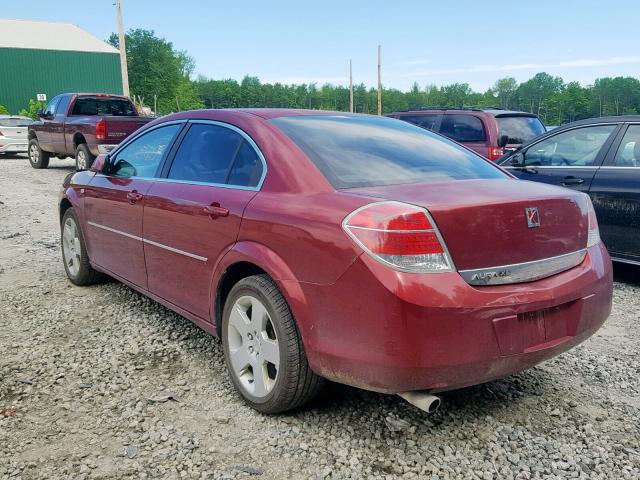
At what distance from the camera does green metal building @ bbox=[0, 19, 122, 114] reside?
50.2m

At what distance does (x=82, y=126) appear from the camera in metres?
13.7

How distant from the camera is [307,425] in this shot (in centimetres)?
292

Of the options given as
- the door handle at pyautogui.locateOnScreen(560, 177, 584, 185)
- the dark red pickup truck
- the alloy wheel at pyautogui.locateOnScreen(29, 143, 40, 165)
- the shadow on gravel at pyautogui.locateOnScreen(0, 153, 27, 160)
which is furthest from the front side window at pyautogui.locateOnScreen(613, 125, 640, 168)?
the shadow on gravel at pyautogui.locateOnScreen(0, 153, 27, 160)

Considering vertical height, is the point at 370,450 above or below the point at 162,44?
below

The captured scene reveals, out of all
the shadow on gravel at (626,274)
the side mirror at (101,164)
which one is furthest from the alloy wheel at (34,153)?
the shadow on gravel at (626,274)

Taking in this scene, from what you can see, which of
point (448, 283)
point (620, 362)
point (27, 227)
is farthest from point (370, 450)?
point (27, 227)

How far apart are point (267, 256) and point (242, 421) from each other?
0.84 m

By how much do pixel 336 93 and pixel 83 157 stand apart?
4952 inches

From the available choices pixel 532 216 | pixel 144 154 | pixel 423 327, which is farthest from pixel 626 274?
pixel 144 154

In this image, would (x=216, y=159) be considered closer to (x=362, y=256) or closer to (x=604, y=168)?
(x=362, y=256)

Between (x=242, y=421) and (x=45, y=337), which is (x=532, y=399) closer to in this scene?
(x=242, y=421)

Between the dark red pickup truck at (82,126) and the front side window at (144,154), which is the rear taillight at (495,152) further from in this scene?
the dark red pickup truck at (82,126)

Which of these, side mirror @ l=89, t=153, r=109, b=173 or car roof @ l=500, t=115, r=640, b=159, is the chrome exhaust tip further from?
car roof @ l=500, t=115, r=640, b=159

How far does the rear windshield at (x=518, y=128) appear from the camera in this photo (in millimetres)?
10039
